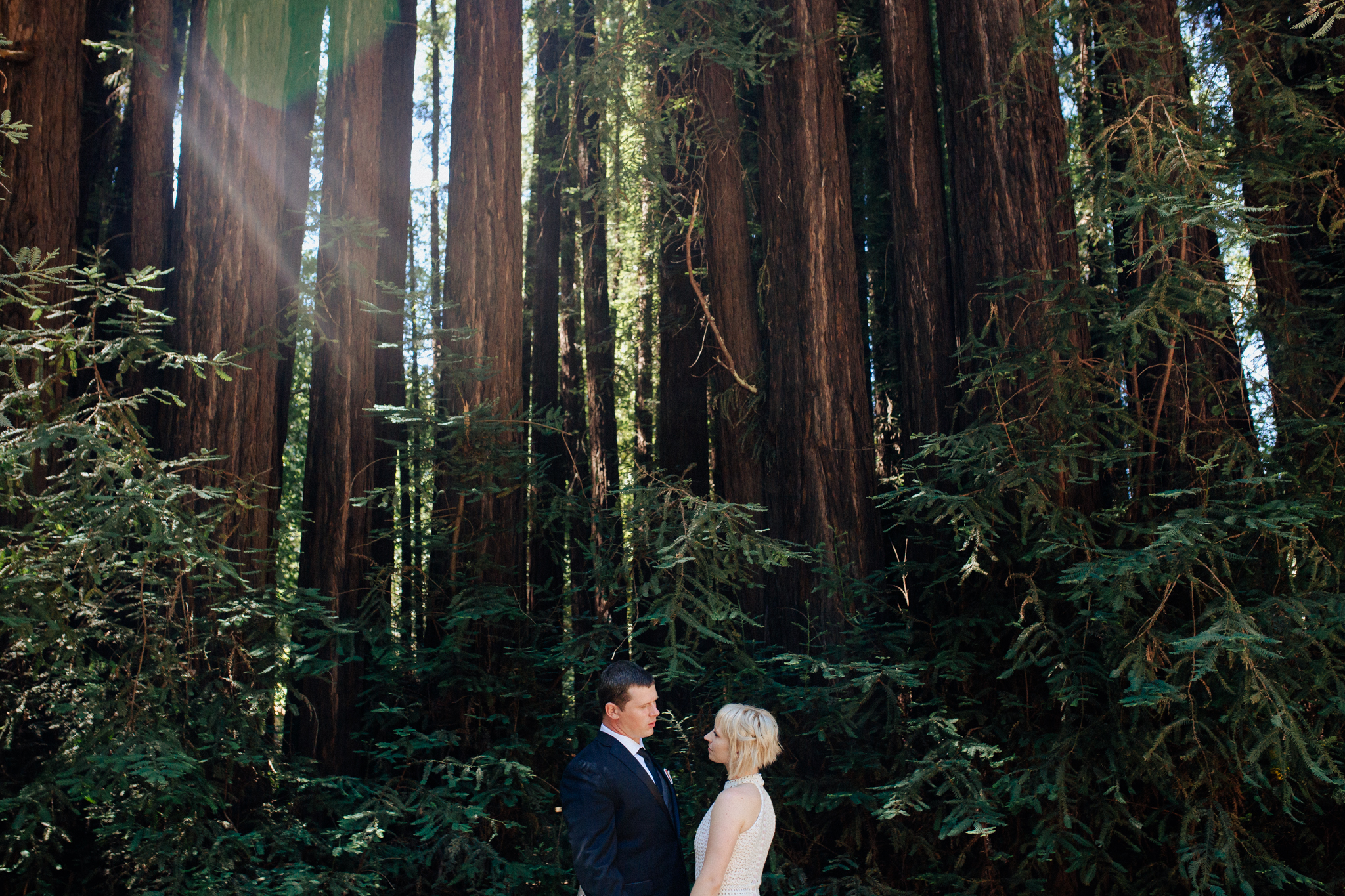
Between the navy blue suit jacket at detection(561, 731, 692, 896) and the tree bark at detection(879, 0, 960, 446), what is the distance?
3526 millimetres

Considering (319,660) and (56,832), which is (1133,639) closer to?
(319,660)

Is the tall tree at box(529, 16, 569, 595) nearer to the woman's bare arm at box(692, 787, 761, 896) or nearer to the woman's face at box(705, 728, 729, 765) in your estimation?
the woman's face at box(705, 728, 729, 765)

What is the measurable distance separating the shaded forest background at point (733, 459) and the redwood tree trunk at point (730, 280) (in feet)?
0.12

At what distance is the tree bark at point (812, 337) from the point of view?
6.03 metres

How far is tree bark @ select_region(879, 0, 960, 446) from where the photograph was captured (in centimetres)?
621

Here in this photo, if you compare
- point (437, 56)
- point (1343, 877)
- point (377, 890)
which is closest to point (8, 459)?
point (377, 890)

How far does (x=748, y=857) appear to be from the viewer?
3.28 metres

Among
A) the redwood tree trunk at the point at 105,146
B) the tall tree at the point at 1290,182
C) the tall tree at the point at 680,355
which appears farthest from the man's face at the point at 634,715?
the redwood tree trunk at the point at 105,146

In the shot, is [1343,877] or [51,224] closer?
[1343,877]

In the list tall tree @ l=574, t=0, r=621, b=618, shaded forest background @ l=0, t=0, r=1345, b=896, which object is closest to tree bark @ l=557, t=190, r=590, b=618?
tall tree @ l=574, t=0, r=621, b=618

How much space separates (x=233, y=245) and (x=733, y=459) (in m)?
3.85

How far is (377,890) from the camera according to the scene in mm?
4844

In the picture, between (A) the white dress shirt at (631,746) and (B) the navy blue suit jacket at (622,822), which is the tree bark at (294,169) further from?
(B) the navy blue suit jacket at (622,822)

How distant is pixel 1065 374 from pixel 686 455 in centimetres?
366
